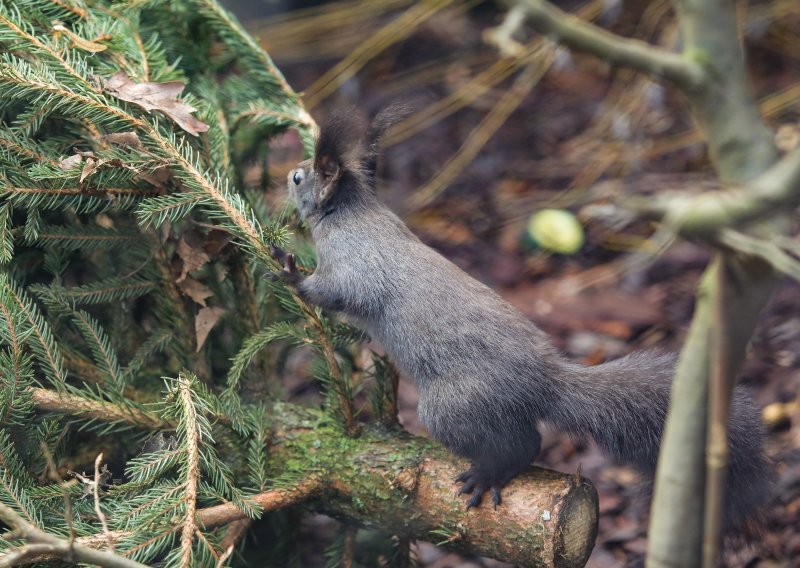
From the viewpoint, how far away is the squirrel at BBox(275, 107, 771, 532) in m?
2.06

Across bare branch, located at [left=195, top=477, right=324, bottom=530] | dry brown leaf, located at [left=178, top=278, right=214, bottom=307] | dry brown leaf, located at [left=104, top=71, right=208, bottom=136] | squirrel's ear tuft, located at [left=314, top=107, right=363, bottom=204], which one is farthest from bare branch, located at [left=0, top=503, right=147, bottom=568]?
squirrel's ear tuft, located at [left=314, top=107, right=363, bottom=204]

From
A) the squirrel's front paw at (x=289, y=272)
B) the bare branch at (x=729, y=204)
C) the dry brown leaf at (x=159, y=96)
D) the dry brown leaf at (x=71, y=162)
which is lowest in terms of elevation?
the squirrel's front paw at (x=289, y=272)

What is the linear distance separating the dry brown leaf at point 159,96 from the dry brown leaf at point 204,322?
20.6 inches

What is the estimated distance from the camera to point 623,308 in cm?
411

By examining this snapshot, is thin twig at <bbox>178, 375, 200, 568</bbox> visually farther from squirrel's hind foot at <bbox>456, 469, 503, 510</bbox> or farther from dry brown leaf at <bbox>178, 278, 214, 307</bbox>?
squirrel's hind foot at <bbox>456, 469, 503, 510</bbox>

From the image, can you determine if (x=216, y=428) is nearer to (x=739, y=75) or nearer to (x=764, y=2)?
(x=739, y=75)

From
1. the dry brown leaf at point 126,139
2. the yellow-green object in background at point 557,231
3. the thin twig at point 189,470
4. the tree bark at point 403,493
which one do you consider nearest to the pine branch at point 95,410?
the tree bark at point 403,493

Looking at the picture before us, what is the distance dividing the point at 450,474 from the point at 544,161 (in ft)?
11.0

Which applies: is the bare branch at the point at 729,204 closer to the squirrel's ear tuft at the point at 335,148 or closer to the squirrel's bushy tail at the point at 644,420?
the squirrel's bushy tail at the point at 644,420

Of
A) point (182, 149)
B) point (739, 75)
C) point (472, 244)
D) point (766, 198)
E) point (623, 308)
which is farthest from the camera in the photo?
point (472, 244)

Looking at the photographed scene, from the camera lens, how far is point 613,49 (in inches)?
51.1

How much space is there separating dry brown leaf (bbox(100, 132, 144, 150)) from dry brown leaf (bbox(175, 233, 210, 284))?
0.31 meters

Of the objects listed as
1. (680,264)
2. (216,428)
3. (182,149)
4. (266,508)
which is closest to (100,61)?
(182,149)

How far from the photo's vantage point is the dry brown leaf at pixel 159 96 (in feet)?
7.62
